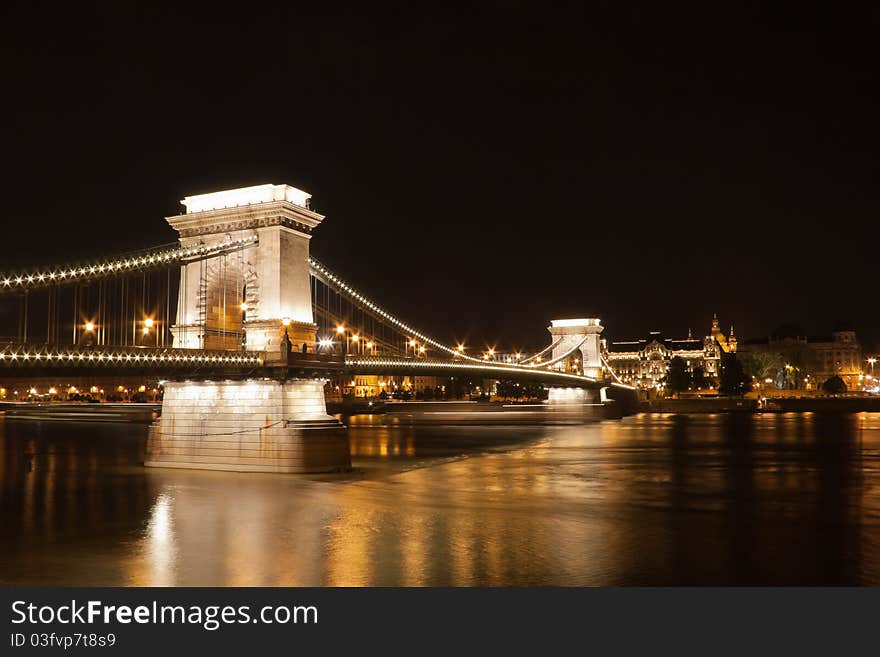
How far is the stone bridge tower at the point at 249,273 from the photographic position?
25734mm

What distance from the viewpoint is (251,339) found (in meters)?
25.9

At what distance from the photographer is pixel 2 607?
1047cm

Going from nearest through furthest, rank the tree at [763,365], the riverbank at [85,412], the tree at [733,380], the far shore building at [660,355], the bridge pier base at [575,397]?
1. the bridge pier base at [575,397]
2. the riverbank at [85,412]
3. the tree at [733,380]
4. the tree at [763,365]
5. the far shore building at [660,355]

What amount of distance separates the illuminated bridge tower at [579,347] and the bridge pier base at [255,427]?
1964 inches

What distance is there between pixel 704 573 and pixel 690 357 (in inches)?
5531

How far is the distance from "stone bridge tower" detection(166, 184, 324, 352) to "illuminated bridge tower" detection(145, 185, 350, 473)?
0.03 m

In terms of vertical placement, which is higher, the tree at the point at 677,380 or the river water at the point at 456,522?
the tree at the point at 677,380

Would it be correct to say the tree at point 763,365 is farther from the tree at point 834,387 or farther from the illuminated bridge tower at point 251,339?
the illuminated bridge tower at point 251,339

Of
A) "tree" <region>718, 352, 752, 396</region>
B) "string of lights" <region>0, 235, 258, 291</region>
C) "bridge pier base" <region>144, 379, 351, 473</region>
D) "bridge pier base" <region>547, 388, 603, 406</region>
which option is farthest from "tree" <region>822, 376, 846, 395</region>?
"string of lights" <region>0, 235, 258, 291</region>

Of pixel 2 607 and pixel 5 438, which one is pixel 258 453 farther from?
pixel 5 438

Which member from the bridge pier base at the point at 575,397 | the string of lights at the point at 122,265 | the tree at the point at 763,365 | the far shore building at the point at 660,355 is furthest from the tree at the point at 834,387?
the string of lights at the point at 122,265

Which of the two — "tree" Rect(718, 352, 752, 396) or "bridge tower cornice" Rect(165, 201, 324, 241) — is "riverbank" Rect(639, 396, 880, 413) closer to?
"tree" Rect(718, 352, 752, 396)

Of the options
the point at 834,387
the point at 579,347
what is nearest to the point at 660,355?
the point at 834,387

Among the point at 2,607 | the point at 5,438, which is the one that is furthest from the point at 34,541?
the point at 5,438
